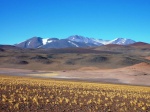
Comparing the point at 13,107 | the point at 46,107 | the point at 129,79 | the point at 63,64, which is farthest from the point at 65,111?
the point at 63,64

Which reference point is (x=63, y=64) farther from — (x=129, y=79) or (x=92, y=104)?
(x=92, y=104)

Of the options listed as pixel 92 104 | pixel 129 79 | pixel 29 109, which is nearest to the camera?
pixel 29 109

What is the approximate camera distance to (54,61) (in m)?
119

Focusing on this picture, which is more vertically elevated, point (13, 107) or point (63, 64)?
point (63, 64)

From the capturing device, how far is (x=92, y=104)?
2030cm

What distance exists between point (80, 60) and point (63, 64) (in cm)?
965

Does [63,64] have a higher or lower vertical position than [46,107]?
higher

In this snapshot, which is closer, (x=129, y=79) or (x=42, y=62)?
(x=129, y=79)

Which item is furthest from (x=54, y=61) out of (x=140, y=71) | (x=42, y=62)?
(x=140, y=71)

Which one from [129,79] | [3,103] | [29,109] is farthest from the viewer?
[129,79]

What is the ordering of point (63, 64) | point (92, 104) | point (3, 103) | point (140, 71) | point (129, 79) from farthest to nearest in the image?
point (63, 64) < point (140, 71) < point (129, 79) < point (92, 104) < point (3, 103)

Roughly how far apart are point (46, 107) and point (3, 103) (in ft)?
8.62

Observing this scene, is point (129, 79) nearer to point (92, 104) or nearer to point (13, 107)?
point (92, 104)

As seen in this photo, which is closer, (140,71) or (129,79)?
(129,79)
